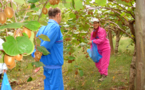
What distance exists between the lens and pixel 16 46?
1.28 ft

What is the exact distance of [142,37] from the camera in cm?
109

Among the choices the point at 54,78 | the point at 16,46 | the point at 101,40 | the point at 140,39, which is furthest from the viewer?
the point at 101,40

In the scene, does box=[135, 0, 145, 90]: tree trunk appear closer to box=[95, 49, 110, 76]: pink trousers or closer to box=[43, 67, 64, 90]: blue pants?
box=[43, 67, 64, 90]: blue pants

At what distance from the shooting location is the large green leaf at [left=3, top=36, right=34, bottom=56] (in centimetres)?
39

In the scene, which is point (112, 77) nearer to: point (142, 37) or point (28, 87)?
point (28, 87)

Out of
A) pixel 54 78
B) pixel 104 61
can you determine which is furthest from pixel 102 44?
pixel 54 78

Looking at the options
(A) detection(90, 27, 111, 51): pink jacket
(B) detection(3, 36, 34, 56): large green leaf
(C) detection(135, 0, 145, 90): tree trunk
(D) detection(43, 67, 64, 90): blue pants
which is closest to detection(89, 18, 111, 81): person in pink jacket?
(A) detection(90, 27, 111, 51): pink jacket

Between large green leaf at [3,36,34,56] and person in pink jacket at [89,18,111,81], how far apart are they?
2.68 m

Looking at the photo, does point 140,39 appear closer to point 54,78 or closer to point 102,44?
point 54,78

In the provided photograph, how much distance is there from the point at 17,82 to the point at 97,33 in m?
2.71

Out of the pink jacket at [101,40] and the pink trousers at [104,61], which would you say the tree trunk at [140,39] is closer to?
the pink jacket at [101,40]

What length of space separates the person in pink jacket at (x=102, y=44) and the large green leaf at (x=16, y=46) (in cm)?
268

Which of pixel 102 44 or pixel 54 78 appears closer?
pixel 54 78

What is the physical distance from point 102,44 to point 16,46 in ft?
9.78
